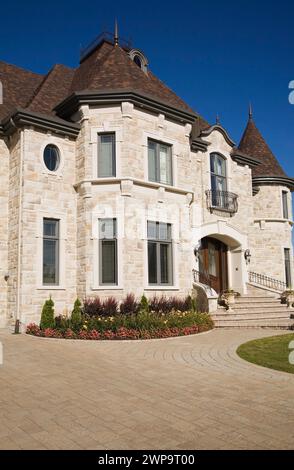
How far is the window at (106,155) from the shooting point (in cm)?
1485

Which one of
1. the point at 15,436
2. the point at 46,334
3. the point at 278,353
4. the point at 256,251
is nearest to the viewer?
the point at 15,436

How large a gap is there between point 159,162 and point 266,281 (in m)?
9.46

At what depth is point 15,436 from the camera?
452 cm

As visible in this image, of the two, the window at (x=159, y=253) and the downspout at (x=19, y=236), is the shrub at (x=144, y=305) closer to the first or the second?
the window at (x=159, y=253)

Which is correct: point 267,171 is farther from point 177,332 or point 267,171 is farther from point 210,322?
point 177,332

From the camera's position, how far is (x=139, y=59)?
786 inches

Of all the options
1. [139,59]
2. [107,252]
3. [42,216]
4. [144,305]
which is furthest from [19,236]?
[139,59]

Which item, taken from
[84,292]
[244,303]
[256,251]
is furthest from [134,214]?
[256,251]

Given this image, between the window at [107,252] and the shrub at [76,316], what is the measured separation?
3.54ft

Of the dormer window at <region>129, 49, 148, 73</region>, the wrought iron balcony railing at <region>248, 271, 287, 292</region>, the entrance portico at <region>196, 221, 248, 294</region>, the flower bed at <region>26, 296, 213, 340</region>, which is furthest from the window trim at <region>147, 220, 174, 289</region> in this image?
the dormer window at <region>129, 49, 148, 73</region>

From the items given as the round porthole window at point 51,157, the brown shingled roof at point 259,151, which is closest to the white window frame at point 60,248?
the round porthole window at point 51,157

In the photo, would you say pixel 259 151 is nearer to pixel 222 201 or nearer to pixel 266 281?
pixel 222 201

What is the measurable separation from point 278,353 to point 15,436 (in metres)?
6.49

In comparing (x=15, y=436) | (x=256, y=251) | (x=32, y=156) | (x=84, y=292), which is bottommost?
(x=15, y=436)
